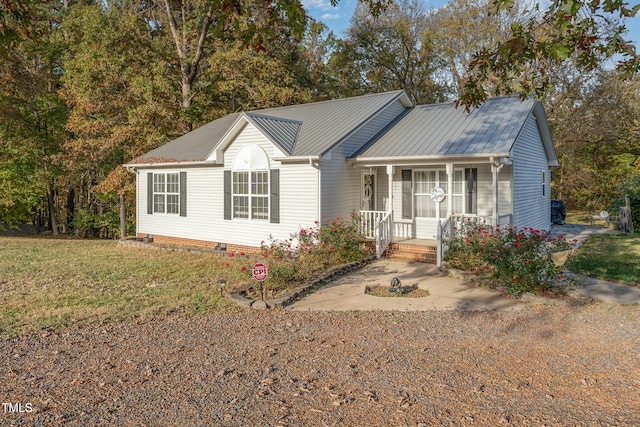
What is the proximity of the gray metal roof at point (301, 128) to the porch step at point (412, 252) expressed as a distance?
10.6 ft

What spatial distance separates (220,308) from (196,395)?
320 centimetres

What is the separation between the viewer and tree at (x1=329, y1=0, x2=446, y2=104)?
2995cm

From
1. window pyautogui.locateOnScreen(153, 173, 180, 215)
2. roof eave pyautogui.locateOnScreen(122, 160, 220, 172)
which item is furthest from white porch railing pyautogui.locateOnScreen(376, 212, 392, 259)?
window pyautogui.locateOnScreen(153, 173, 180, 215)

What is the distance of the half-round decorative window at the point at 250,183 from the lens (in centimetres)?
1349

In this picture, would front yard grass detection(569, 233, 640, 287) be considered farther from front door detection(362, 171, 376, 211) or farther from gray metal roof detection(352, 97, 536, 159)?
front door detection(362, 171, 376, 211)

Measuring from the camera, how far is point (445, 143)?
12.6m

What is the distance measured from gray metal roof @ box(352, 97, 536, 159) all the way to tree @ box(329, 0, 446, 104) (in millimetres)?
15568

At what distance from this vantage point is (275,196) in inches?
522

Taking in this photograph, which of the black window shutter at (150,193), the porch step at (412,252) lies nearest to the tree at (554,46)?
the porch step at (412,252)

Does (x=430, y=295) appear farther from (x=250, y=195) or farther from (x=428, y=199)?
(x=250, y=195)

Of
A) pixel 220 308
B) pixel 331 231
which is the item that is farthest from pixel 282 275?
pixel 331 231

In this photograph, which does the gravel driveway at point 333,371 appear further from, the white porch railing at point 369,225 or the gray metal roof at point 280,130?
the gray metal roof at point 280,130

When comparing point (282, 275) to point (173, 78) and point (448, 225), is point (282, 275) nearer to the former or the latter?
point (448, 225)

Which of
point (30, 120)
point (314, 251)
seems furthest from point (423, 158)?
point (30, 120)
